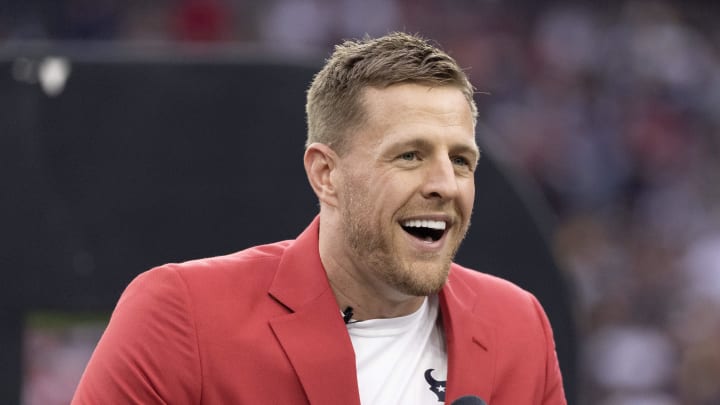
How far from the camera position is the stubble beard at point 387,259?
9.52 feet

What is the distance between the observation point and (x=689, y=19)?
1291 centimetres

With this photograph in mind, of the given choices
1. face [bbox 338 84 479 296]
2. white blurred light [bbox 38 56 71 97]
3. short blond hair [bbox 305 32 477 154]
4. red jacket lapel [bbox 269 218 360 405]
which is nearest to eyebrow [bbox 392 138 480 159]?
face [bbox 338 84 479 296]

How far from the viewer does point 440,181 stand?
9.27ft

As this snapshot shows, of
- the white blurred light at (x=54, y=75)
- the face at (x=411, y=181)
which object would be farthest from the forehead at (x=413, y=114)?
the white blurred light at (x=54, y=75)

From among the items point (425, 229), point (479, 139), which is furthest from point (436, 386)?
point (479, 139)

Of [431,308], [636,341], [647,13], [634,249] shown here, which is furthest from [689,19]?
[431,308]

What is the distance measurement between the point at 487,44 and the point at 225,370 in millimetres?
9298

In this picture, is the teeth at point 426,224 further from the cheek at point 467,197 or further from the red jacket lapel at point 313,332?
the red jacket lapel at point 313,332

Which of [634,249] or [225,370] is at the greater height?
[225,370]

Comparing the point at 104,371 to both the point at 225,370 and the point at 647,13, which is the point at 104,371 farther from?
the point at 647,13

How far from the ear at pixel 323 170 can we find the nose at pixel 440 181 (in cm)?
28

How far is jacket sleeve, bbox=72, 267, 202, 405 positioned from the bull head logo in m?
0.59

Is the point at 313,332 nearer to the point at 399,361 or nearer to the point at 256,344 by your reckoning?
the point at 256,344

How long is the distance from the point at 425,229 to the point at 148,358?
2.30ft
